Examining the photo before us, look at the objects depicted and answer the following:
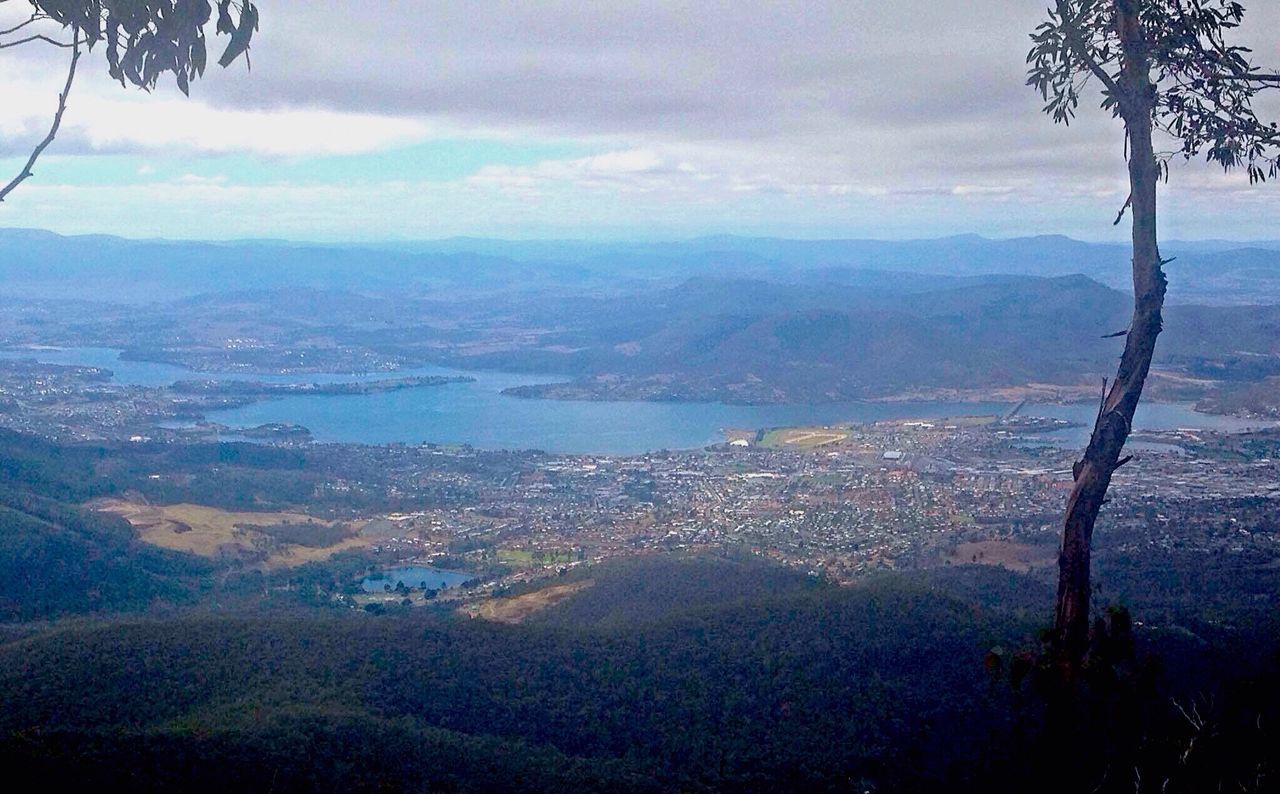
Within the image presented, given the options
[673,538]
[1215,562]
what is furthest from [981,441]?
[1215,562]

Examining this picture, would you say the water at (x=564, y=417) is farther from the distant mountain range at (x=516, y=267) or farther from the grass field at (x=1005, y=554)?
the distant mountain range at (x=516, y=267)

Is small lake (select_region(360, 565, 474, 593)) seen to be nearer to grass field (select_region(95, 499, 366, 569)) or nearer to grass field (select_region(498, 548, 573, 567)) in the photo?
grass field (select_region(498, 548, 573, 567))

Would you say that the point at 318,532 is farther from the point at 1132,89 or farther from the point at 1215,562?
the point at 1132,89

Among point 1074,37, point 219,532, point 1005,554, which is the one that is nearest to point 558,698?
point 1074,37

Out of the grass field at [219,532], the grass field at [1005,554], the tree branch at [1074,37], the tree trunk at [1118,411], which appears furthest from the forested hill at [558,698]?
the grass field at [219,532]

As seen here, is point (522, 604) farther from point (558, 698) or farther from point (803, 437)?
point (803, 437)
